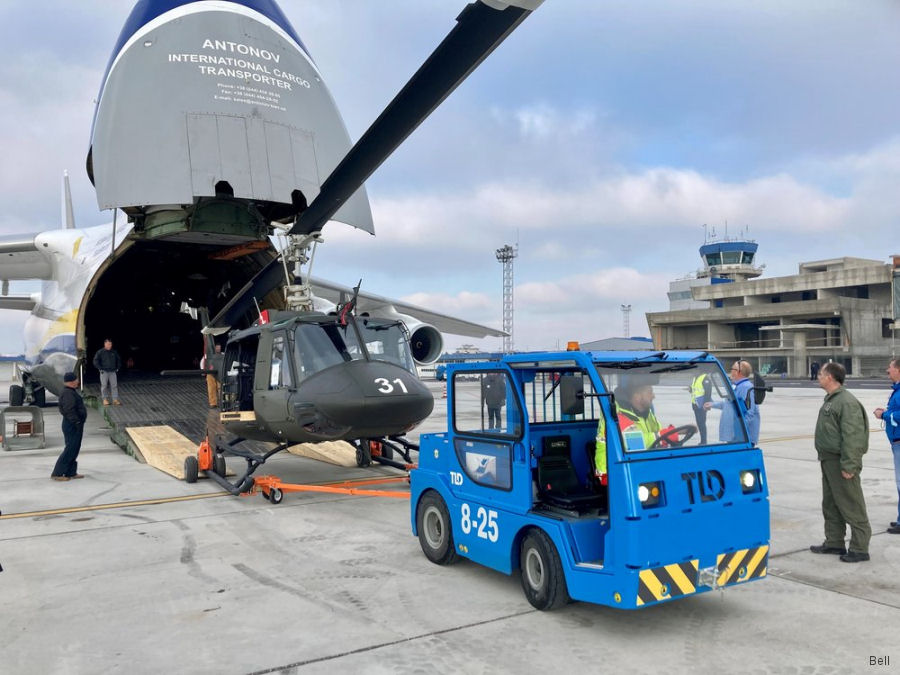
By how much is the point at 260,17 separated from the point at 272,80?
1252mm

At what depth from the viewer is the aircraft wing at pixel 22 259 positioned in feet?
57.9

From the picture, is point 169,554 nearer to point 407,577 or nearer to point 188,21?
point 407,577

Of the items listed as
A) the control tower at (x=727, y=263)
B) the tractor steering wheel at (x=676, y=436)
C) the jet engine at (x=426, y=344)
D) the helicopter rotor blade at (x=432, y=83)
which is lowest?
the tractor steering wheel at (x=676, y=436)

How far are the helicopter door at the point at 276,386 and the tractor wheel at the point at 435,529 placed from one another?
3127 millimetres

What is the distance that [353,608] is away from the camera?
200 inches

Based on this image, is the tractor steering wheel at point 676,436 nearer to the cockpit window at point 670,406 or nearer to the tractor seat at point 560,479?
the cockpit window at point 670,406

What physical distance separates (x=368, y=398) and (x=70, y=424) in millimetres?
5066

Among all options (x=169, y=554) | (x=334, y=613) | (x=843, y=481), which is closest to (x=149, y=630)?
(x=334, y=613)

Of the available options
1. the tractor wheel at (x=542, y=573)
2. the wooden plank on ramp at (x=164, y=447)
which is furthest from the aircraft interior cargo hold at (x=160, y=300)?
the tractor wheel at (x=542, y=573)

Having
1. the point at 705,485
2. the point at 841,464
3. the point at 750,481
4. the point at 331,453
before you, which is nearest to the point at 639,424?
the point at 705,485

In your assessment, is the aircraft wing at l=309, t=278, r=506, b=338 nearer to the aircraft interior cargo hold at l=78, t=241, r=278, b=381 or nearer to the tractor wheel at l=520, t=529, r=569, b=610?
the aircraft interior cargo hold at l=78, t=241, r=278, b=381

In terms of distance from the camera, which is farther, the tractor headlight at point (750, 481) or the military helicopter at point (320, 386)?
the military helicopter at point (320, 386)

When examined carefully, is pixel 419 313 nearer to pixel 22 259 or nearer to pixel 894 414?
pixel 22 259

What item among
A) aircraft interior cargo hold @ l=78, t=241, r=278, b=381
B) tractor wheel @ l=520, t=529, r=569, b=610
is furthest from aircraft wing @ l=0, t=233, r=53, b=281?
tractor wheel @ l=520, t=529, r=569, b=610
